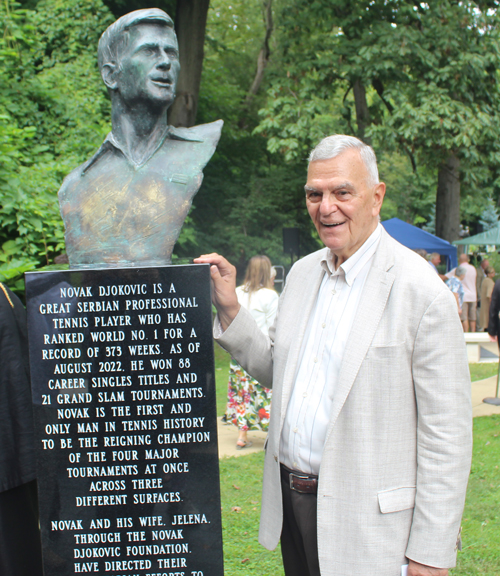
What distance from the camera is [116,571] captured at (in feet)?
8.22

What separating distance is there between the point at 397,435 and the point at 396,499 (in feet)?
0.71

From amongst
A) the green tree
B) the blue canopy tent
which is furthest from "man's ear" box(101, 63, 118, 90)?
the blue canopy tent

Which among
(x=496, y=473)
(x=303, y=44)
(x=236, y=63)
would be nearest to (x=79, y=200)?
(x=496, y=473)

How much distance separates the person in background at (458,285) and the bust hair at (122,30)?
30.1ft

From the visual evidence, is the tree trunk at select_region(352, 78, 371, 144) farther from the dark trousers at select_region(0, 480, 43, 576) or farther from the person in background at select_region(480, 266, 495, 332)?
the dark trousers at select_region(0, 480, 43, 576)

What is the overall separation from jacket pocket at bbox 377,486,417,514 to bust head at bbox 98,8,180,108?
1.90 metres

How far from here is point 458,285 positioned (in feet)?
37.3

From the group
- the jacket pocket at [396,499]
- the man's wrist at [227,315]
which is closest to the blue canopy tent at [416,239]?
the man's wrist at [227,315]

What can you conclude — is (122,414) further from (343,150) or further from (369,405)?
(343,150)

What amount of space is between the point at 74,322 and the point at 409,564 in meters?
1.56

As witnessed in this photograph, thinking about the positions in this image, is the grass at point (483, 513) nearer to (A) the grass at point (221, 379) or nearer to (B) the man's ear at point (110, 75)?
(A) the grass at point (221, 379)

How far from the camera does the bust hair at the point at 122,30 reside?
259 centimetres

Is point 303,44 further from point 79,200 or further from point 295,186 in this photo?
point 79,200

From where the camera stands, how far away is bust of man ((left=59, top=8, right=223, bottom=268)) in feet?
8.63
